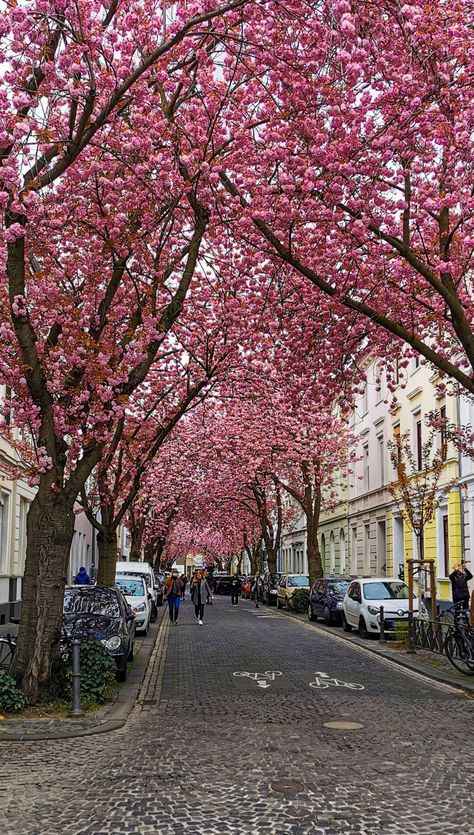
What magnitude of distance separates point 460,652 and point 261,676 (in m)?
3.37

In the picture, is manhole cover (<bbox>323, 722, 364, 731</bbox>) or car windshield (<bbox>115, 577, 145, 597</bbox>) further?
car windshield (<bbox>115, 577, 145, 597</bbox>)

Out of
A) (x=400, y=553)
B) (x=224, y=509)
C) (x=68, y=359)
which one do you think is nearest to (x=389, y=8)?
(x=68, y=359)

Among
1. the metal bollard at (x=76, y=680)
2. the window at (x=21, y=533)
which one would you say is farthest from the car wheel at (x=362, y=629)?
the metal bollard at (x=76, y=680)

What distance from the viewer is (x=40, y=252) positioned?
11836 mm

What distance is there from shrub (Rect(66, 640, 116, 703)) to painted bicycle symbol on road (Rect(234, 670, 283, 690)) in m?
2.80

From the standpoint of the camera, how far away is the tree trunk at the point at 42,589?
1068cm

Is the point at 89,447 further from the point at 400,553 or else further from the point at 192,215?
the point at 400,553

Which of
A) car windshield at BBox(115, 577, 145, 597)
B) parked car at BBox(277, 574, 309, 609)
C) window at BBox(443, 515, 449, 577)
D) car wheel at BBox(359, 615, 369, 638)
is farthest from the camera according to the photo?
parked car at BBox(277, 574, 309, 609)

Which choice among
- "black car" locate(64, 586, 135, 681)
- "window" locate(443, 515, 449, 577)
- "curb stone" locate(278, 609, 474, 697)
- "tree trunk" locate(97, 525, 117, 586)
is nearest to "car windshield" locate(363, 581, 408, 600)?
"curb stone" locate(278, 609, 474, 697)

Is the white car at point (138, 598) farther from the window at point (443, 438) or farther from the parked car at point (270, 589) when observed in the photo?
the parked car at point (270, 589)

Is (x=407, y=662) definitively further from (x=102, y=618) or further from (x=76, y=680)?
(x=76, y=680)

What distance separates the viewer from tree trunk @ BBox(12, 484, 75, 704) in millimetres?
10680

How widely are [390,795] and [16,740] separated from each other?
13.7 ft

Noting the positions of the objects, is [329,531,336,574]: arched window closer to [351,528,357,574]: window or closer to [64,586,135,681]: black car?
[351,528,357,574]: window
